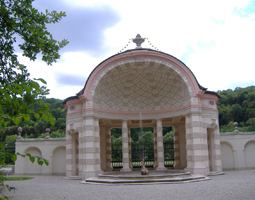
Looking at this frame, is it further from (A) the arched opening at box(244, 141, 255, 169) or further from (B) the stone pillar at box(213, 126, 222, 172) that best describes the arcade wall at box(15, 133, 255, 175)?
(B) the stone pillar at box(213, 126, 222, 172)

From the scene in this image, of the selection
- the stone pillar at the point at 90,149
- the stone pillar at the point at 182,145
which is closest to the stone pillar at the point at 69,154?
the stone pillar at the point at 90,149

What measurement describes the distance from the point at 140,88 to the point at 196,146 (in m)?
7.43

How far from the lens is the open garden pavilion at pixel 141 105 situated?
20.4m

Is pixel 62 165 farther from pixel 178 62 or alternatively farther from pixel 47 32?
pixel 47 32

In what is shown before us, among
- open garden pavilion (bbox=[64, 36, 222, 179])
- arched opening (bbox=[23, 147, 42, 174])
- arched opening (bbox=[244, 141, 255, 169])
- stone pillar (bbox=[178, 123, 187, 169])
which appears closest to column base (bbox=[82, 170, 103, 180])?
open garden pavilion (bbox=[64, 36, 222, 179])

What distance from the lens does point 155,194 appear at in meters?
11.8

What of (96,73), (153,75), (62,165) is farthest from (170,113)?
(62,165)

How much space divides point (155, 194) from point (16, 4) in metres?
8.99

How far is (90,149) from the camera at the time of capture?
2016cm

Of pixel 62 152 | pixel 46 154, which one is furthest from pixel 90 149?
pixel 46 154

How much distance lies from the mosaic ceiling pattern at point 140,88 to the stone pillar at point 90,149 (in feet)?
6.34

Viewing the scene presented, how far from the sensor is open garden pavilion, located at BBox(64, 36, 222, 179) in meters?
20.4

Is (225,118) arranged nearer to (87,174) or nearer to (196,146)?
(196,146)

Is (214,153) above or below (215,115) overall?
below
